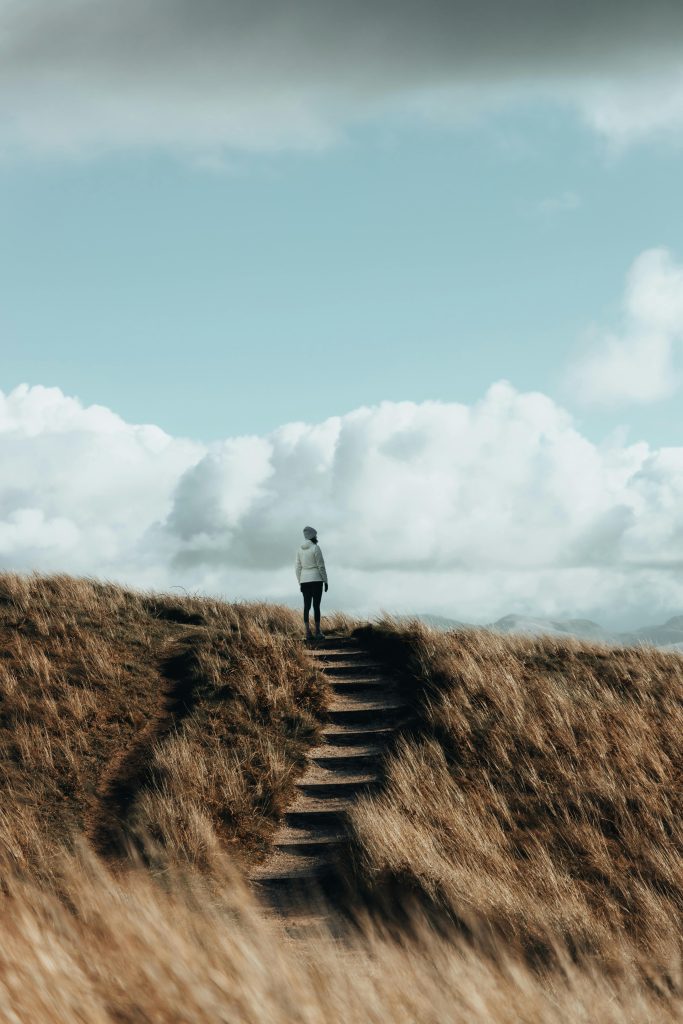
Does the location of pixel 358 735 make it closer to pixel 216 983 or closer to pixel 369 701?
pixel 369 701

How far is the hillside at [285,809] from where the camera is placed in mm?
4117

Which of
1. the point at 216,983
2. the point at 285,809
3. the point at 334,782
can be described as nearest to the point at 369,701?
the point at 334,782

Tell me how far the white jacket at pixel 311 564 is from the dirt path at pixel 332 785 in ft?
5.05

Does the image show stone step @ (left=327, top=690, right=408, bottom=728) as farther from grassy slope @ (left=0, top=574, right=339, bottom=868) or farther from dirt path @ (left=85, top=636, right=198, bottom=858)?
dirt path @ (left=85, top=636, right=198, bottom=858)

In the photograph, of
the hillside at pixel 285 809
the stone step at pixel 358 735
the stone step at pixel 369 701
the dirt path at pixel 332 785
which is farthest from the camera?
the stone step at pixel 369 701

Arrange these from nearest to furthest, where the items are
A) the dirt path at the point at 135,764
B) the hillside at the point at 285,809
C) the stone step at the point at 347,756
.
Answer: the hillside at the point at 285,809
the dirt path at the point at 135,764
the stone step at the point at 347,756

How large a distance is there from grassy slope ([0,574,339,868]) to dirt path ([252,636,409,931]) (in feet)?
1.19

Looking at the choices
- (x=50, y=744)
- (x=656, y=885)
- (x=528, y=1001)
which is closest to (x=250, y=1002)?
(x=528, y=1001)

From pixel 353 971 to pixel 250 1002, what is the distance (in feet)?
2.69

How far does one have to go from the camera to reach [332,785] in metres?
14.5

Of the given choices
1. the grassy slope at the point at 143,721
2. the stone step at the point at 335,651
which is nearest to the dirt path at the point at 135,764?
the grassy slope at the point at 143,721

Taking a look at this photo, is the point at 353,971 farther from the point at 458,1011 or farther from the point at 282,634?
the point at 282,634

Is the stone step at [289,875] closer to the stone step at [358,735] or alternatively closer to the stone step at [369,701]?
the stone step at [358,735]

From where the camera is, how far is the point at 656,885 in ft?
36.9
